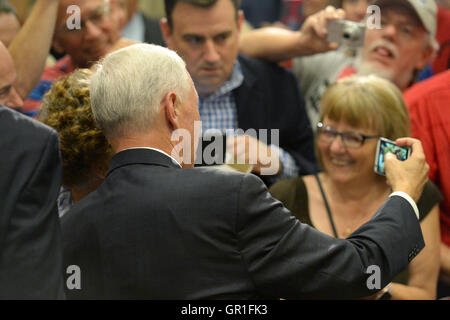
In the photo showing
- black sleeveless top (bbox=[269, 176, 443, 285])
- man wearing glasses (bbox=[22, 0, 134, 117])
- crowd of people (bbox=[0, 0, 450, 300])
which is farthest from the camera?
man wearing glasses (bbox=[22, 0, 134, 117])

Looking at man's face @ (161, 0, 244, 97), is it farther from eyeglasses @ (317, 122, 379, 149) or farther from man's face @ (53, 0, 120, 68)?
eyeglasses @ (317, 122, 379, 149)

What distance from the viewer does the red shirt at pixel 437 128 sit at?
234 centimetres

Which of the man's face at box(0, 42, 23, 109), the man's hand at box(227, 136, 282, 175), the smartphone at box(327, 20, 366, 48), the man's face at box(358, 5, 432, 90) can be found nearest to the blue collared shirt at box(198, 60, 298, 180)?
the man's hand at box(227, 136, 282, 175)

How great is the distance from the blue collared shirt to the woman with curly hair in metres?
0.78

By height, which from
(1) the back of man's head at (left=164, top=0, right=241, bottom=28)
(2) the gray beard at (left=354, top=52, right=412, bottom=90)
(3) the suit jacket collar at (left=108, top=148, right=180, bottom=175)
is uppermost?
(1) the back of man's head at (left=164, top=0, right=241, bottom=28)

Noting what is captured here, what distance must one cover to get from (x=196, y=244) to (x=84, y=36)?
4.37 ft

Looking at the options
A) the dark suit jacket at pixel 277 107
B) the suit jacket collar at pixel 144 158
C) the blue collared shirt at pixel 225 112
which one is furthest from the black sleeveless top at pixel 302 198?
the suit jacket collar at pixel 144 158

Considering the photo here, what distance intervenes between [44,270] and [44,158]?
212 mm

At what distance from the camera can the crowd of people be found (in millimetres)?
1348

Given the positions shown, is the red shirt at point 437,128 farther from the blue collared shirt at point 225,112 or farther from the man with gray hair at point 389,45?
the blue collared shirt at point 225,112

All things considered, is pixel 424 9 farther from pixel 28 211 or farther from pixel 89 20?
pixel 28 211

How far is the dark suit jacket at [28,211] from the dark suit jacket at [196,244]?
0.16 m
